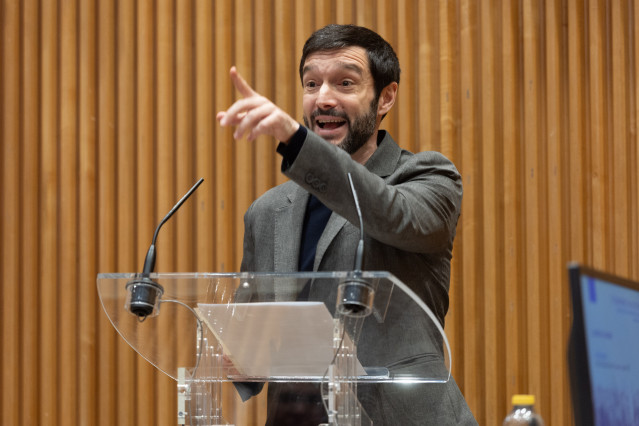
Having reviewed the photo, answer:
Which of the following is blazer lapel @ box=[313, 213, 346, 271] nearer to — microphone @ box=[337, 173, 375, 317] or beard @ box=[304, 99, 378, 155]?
beard @ box=[304, 99, 378, 155]

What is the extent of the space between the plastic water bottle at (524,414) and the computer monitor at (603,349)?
22cm

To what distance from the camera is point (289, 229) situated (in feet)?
7.04

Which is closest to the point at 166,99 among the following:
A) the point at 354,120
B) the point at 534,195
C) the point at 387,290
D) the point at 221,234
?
the point at 221,234

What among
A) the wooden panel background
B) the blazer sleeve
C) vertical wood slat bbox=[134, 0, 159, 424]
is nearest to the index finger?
the blazer sleeve

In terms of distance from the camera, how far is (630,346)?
46.3 inches

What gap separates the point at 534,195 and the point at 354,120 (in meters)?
1.14

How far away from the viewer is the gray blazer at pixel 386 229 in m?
1.68

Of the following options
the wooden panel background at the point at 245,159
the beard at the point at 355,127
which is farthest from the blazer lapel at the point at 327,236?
the wooden panel background at the point at 245,159

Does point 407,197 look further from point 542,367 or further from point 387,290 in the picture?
point 542,367

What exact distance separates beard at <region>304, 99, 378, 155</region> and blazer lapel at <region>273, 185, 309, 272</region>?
0.19 metres

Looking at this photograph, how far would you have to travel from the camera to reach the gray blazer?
1685 mm

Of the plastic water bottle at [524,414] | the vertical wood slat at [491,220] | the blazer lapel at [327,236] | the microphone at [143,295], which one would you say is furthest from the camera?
the vertical wood slat at [491,220]
